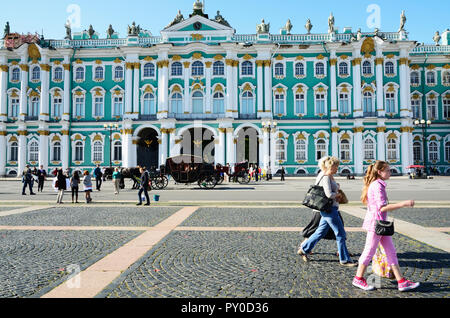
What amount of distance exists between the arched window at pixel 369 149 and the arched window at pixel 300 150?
6798 millimetres

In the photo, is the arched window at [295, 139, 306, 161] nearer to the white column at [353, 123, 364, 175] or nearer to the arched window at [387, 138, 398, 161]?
the white column at [353, 123, 364, 175]

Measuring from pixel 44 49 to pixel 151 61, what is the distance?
12.7m

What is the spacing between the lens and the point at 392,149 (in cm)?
3569

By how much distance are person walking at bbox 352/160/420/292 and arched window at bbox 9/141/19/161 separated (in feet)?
141

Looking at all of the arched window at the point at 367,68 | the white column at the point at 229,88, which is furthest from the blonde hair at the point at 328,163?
the arched window at the point at 367,68

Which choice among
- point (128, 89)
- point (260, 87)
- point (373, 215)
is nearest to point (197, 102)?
point (260, 87)

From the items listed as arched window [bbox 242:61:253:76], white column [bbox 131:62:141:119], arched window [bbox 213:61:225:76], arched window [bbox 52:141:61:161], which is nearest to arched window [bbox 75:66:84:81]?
white column [bbox 131:62:141:119]

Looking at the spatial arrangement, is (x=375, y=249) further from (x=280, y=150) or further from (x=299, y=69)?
(x=299, y=69)

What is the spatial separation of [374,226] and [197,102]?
112ft

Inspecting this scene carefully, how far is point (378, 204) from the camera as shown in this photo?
3.89 metres

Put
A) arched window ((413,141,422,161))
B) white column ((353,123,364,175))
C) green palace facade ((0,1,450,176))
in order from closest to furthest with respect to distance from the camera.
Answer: white column ((353,123,364,175)) < green palace facade ((0,1,450,176)) < arched window ((413,141,422,161))

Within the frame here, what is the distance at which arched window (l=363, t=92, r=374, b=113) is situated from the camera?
119 ft
